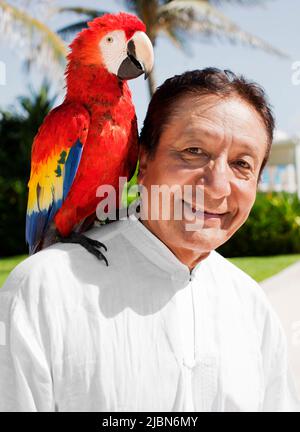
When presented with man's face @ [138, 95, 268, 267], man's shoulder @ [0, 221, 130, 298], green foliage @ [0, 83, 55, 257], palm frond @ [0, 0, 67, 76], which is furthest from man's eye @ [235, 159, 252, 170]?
green foliage @ [0, 83, 55, 257]

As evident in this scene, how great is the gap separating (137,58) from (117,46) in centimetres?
7

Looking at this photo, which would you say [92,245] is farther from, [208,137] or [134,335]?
[208,137]

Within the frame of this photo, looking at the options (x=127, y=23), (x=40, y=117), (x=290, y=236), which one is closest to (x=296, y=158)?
(x=290, y=236)

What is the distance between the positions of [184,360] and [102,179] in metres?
0.59

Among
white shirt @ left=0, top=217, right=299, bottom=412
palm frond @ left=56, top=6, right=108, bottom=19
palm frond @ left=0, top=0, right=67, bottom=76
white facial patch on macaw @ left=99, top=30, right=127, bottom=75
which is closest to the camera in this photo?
white shirt @ left=0, top=217, right=299, bottom=412

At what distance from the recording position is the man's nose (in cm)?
102

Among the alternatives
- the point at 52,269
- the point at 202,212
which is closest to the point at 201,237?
the point at 202,212

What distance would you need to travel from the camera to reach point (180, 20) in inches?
396

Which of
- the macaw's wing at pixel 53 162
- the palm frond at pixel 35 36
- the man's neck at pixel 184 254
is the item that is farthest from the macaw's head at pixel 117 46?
the palm frond at pixel 35 36

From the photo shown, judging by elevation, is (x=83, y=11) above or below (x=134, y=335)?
above

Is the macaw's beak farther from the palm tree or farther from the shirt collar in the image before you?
the palm tree

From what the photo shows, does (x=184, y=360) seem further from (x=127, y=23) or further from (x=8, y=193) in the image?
(x=8, y=193)

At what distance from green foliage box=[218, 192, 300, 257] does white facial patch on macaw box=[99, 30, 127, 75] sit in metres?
6.48

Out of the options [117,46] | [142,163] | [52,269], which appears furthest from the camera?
[117,46]
